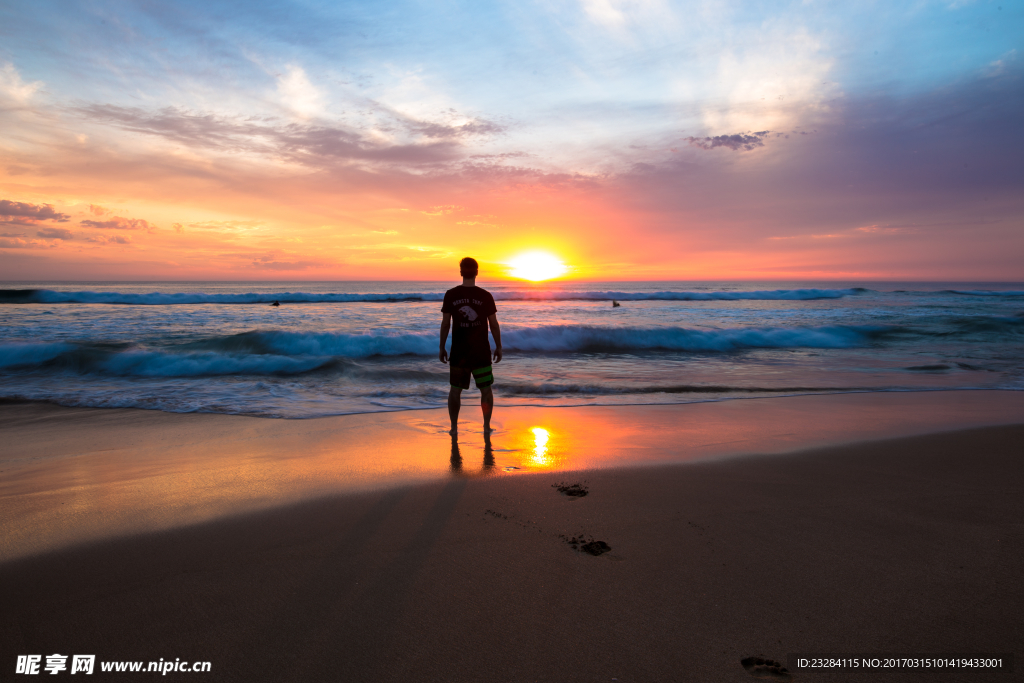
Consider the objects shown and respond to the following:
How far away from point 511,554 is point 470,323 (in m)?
3.12

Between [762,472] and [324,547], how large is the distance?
3394mm

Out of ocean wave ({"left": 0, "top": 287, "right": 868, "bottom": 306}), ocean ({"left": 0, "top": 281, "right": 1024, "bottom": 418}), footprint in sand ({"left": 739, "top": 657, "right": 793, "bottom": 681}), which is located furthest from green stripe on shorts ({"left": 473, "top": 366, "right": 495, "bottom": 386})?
ocean wave ({"left": 0, "top": 287, "right": 868, "bottom": 306})

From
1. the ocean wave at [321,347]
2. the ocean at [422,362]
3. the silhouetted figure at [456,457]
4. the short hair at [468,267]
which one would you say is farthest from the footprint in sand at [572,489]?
the ocean wave at [321,347]

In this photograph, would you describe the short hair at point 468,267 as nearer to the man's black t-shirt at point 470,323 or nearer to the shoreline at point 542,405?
the man's black t-shirt at point 470,323

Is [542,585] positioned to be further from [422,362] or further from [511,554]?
[422,362]

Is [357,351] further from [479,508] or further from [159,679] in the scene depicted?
[159,679]

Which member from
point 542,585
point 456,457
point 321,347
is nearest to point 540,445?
point 456,457

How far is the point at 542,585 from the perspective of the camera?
2.42 meters

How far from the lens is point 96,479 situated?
407 centimetres

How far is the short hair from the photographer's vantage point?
5.37m

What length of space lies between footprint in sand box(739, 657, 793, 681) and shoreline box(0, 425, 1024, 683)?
0.10ft

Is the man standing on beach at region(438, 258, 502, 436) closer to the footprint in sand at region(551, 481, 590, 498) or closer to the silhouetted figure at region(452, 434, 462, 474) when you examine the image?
the silhouetted figure at region(452, 434, 462, 474)

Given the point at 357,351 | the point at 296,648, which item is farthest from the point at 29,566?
the point at 357,351

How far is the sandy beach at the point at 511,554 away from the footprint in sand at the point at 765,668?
0.15ft
